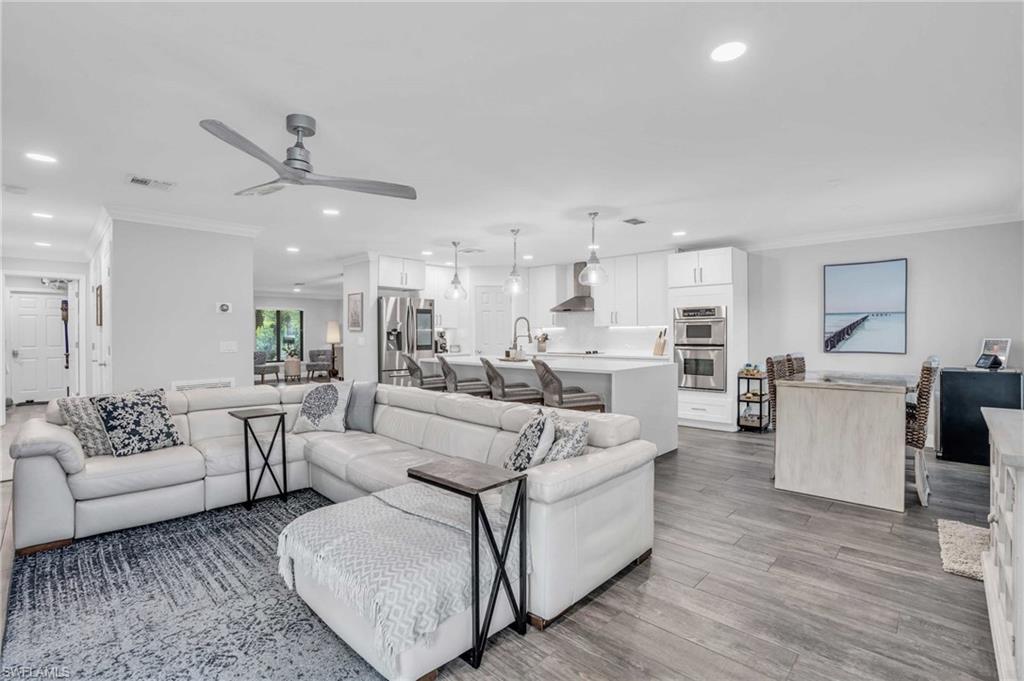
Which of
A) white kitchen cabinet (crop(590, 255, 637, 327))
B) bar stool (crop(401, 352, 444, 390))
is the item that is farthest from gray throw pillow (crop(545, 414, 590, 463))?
white kitchen cabinet (crop(590, 255, 637, 327))

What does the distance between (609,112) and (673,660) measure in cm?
268

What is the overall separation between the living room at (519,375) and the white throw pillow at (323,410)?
3 centimetres

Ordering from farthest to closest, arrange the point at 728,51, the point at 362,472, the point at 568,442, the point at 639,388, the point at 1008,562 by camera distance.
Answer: the point at 639,388 → the point at 362,472 → the point at 568,442 → the point at 728,51 → the point at 1008,562

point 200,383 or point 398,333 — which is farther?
point 398,333

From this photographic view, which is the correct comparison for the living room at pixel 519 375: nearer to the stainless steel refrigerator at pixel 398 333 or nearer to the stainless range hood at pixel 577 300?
the stainless steel refrigerator at pixel 398 333

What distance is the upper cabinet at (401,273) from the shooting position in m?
7.57

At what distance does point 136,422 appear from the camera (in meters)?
3.52

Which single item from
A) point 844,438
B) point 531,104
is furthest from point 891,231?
point 531,104

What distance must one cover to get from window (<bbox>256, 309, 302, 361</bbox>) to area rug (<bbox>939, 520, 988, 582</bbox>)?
14.9 m

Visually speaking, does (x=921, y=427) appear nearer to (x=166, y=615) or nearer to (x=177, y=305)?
(x=166, y=615)

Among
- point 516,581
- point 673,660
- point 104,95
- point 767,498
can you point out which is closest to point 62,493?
point 104,95

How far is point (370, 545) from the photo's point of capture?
77.9 inches

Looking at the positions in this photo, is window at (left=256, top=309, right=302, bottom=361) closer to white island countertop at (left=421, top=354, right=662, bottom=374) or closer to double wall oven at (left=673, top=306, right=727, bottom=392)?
white island countertop at (left=421, top=354, right=662, bottom=374)

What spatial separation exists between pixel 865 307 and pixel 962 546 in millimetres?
3718
